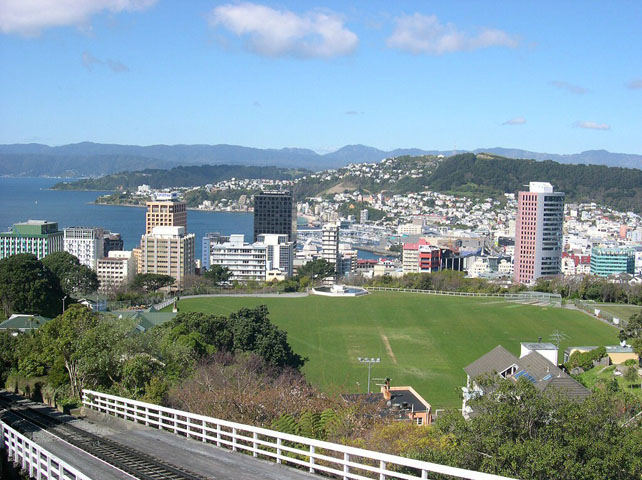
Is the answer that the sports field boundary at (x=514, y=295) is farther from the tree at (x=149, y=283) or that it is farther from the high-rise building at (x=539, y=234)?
the high-rise building at (x=539, y=234)

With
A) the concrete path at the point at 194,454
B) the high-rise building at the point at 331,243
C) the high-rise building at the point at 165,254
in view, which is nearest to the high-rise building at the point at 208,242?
the high-rise building at the point at 331,243

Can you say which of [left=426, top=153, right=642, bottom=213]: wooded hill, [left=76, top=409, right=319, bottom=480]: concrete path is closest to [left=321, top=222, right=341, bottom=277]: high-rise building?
[left=76, top=409, right=319, bottom=480]: concrete path

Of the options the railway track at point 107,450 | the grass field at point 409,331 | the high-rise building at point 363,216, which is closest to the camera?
the railway track at point 107,450

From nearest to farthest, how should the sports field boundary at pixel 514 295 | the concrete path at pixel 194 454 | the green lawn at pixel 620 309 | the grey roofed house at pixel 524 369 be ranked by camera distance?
the concrete path at pixel 194 454 < the grey roofed house at pixel 524 369 < the green lawn at pixel 620 309 < the sports field boundary at pixel 514 295

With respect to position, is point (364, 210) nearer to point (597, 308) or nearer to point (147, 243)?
point (147, 243)

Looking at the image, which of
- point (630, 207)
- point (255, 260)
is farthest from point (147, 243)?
point (630, 207)
